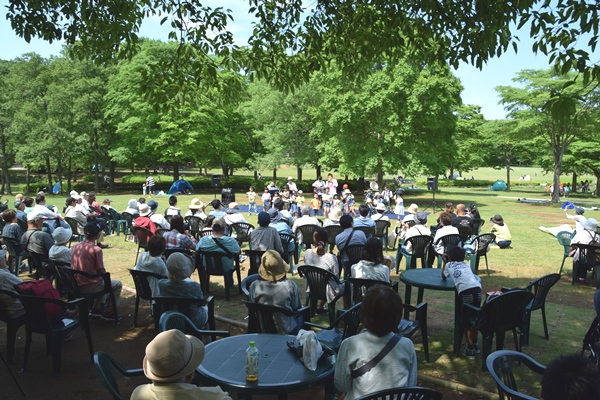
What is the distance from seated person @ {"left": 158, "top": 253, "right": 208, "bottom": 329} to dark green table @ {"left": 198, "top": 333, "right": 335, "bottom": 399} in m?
1.16

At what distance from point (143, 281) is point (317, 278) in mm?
2280

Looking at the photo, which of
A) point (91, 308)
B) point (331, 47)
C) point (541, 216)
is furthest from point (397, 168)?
point (91, 308)

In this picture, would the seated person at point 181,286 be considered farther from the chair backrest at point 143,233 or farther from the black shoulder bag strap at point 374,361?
the chair backrest at point 143,233

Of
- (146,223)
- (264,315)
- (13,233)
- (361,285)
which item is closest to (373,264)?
(361,285)

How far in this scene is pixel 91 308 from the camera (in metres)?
6.60

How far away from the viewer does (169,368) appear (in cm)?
243

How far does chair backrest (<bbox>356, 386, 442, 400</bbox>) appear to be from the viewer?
273 centimetres

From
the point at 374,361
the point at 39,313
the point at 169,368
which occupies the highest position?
the point at 169,368

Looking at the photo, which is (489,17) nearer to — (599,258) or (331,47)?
(331,47)

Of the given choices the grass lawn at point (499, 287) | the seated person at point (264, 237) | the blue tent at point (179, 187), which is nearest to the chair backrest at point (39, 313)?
the grass lawn at point (499, 287)

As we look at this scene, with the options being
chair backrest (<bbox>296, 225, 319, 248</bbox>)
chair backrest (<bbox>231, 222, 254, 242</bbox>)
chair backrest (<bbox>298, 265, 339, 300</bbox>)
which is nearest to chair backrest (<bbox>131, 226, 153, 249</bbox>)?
chair backrest (<bbox>231, 222, 254, 242</bbox>)

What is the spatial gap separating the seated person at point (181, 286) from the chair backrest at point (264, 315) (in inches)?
29.6

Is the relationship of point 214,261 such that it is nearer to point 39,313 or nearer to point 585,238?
point 39,313

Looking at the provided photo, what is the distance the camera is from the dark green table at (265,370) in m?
3.18
